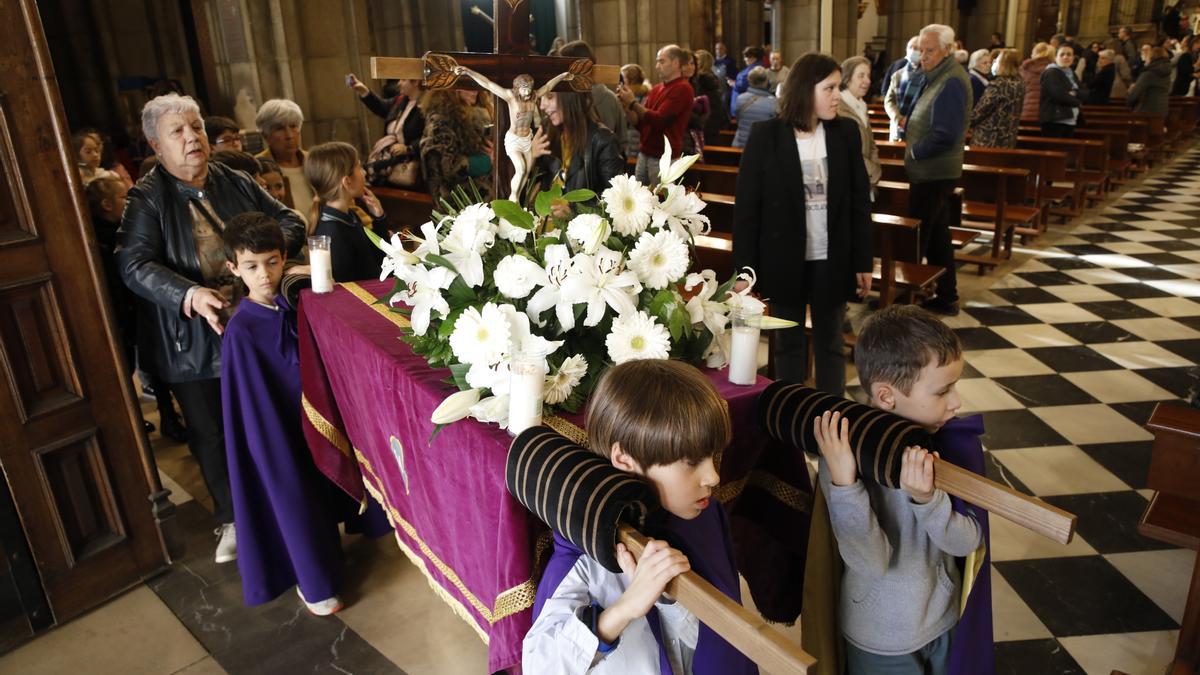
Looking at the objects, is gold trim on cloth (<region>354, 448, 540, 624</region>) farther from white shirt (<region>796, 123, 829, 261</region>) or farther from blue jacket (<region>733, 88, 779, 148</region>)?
blue jacket (<region>733, 88, 779, 148</region>)

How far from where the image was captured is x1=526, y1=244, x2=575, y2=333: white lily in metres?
1.70

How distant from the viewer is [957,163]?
5.21m

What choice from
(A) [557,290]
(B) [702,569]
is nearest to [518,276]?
(A) [557,290]

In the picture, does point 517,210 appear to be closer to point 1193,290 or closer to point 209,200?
point 209,200

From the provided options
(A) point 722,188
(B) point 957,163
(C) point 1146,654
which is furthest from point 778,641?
(A) point 722,188

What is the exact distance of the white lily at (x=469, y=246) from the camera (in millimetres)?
1819

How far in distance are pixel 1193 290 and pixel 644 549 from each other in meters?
6.37

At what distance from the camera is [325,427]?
8.46 feet

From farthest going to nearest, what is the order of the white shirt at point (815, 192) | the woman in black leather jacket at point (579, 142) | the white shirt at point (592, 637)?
1. the woman in black leather jacket at point (579, 142)
2. the white shirt at point (815, 192)
3. the white shirt at point (592, 637)

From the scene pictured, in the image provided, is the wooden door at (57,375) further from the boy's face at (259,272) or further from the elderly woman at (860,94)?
the elderly woman at (860,94)

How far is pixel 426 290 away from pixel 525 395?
16.5 inches

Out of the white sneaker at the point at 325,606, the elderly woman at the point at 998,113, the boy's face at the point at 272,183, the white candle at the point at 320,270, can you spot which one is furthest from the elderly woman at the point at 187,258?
the elderly woman at the point at 998,113

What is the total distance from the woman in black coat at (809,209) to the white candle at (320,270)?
1.65 meters

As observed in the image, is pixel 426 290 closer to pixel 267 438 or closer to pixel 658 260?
pixel 658 260
